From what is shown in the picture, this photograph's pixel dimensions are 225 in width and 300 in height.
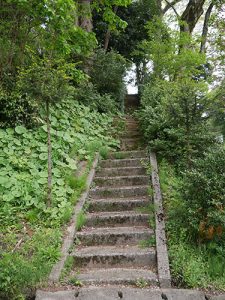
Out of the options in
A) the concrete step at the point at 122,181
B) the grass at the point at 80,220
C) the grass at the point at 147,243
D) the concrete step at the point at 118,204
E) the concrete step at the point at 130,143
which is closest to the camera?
the grass at the point at 147,243

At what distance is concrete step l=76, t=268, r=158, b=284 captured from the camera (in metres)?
3.45

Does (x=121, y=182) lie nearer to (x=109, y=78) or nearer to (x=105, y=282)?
(x=105, y=282)

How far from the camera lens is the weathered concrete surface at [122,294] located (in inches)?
124

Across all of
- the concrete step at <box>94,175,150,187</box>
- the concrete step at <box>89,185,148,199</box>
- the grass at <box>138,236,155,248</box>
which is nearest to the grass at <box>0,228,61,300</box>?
the grass at <box>138,236,155,248</box>

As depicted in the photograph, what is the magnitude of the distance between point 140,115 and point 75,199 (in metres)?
3.91

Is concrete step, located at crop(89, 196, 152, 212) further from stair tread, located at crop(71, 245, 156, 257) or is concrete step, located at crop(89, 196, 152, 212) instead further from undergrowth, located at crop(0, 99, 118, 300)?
stair tread, located at crop(71, 245, 156, 257)

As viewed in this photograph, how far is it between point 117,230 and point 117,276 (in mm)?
929

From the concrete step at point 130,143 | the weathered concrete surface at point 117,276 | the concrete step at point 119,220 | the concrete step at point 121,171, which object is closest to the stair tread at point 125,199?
the concrete step at point 119,220

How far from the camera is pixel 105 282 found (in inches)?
136

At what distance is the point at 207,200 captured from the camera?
12.4 ft

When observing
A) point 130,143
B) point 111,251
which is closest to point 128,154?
point 130,143

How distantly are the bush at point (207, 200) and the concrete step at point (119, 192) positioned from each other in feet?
4.35

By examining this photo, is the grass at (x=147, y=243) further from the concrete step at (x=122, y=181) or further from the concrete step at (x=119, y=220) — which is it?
the concrete step at (x=122, y=181)

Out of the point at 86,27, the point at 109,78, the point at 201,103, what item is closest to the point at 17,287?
the point at 201,103
